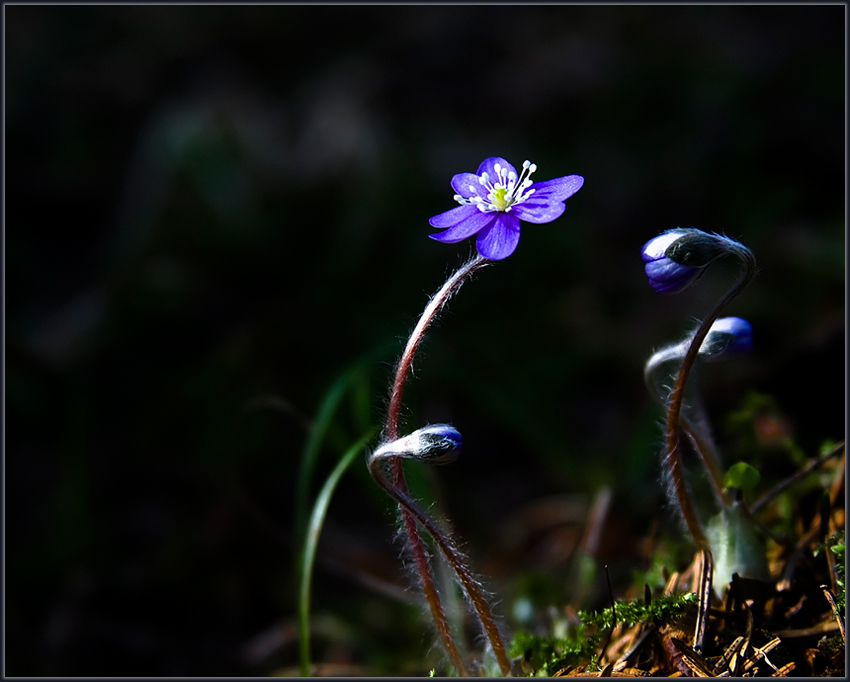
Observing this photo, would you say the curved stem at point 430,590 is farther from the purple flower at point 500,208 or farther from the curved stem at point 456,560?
the purple flower at point 500,208

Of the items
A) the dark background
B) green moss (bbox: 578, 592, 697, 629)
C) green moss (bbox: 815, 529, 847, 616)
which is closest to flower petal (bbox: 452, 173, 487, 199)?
the dark background

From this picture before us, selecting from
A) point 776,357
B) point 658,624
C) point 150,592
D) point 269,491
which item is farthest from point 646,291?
point 150,592

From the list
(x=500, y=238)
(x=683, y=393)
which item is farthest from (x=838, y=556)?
(x=500, y=238)

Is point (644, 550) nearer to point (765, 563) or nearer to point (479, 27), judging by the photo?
point (765, 563)

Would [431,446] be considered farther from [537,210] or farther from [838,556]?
[838,556]

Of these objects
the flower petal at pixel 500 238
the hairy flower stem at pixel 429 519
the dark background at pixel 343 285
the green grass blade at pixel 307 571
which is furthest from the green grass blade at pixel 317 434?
the flower petal at pixel 500 238

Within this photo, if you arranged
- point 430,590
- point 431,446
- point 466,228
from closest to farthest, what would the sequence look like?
point 431,446 < point 466,228 < point 430,590
